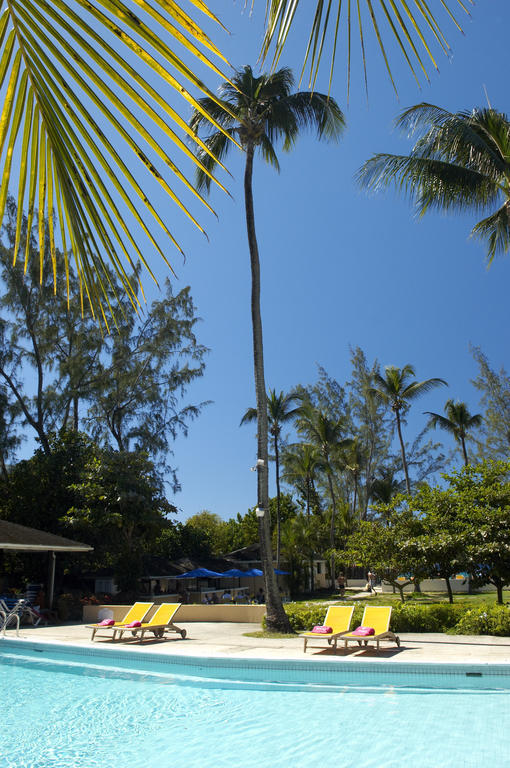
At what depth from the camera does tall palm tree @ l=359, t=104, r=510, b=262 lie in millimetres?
13680

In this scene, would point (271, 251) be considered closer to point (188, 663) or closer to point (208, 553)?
point (188, 663)

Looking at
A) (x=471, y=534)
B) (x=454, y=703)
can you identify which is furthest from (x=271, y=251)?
(x=454, y=703)

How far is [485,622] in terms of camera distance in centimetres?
1280

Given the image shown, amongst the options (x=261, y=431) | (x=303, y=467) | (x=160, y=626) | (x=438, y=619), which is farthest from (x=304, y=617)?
(x=303, y=467)

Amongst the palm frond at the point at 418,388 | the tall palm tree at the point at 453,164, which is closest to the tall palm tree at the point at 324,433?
the palm frond at the point at 418,388

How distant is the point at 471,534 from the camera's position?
13.8 meters

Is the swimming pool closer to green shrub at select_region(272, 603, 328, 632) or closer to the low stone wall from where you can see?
green shrub at select_region(272, 603, 328, 632)

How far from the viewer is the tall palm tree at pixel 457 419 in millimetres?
41875

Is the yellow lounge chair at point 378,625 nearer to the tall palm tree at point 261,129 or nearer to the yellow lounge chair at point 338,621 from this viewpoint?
the yellow lounge chair at point 338,621

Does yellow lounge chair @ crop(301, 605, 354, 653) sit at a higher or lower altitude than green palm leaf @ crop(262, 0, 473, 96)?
lower

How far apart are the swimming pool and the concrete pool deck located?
0.30 m

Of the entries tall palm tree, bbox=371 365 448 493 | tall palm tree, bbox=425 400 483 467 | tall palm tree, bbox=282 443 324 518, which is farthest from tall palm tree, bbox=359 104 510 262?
tall palm tree, bbox=282 443 324 518

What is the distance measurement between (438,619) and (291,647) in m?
3.95

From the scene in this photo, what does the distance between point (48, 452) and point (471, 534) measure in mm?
17290
